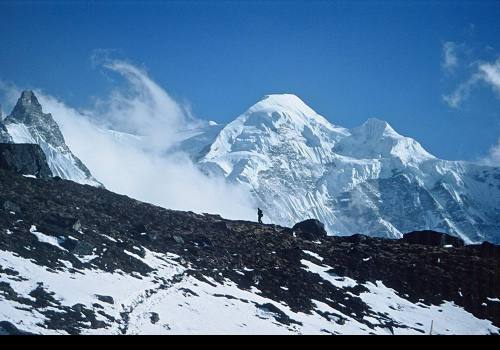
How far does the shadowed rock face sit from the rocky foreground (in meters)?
3.42

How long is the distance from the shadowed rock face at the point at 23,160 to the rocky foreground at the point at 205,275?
3.42 meters

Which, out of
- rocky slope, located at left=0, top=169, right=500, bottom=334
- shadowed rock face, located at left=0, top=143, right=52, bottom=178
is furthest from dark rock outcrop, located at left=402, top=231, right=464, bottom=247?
shadowed rock face, located at left=0, top=143, right=52, bottom=178

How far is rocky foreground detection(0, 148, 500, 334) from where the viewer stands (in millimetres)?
33469

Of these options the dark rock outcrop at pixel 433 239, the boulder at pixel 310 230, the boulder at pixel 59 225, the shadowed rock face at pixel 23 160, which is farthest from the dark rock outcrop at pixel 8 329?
the dark rock outcrop at pixel 433 239

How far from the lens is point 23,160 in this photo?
68.8 m

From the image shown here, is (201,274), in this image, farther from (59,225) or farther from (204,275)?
(59,225)

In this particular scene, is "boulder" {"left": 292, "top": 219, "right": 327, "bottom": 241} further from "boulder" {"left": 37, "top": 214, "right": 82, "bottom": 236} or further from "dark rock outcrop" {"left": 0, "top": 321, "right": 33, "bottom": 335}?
"dark rock outcrop" {"left": 0, "top": 321, "right": 33, "bottom": 335}

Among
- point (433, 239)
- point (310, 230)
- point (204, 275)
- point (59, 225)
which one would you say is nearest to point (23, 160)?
point (59, 225)

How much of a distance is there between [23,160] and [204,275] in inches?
1397

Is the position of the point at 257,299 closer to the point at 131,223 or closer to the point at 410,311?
the point at 410,311

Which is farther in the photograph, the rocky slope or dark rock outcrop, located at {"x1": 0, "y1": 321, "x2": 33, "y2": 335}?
the rocky slope

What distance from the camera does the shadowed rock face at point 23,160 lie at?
217 ft
